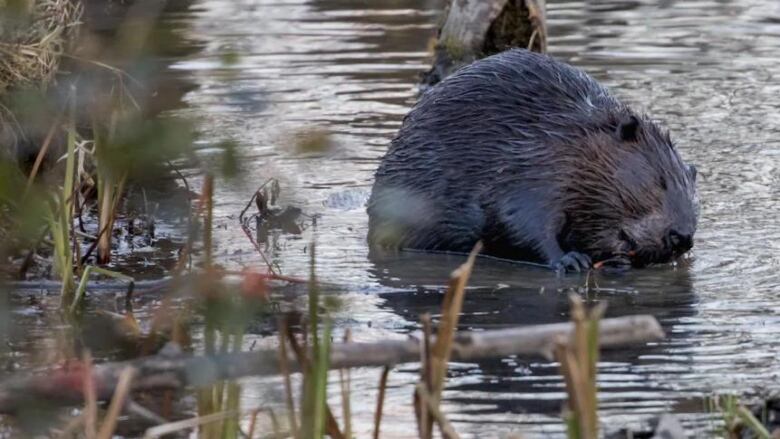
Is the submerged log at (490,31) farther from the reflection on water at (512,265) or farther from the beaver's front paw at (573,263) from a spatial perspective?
the beaver's front paw at (573,263)

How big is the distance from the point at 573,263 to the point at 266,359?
116 inches

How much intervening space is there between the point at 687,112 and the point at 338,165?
1.82 metres

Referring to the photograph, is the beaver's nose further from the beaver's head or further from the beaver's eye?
the beaver's eye

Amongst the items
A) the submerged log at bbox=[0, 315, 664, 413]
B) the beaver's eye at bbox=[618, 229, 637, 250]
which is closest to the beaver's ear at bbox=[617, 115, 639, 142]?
the beaver's eye at bbox=[618, 229, 637, 250]

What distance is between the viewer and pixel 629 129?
4.82 m

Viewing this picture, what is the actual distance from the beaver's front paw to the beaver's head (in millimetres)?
83

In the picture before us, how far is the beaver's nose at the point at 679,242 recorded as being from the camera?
183 inches

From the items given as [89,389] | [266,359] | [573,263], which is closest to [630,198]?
[573,263]

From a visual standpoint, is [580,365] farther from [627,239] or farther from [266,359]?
[627,239]

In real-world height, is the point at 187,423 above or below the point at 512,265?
above

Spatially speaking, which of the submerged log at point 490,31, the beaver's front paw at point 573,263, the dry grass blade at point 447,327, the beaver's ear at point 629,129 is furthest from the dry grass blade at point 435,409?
the submerged log at point 490,31

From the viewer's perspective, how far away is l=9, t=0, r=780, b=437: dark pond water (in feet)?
10.7

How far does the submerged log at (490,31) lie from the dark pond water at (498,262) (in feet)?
1.15

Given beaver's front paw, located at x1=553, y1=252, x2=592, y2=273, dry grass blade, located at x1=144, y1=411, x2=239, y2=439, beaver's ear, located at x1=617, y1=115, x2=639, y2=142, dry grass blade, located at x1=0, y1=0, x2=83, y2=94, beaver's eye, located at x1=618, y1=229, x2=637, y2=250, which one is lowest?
beaver's front paw, located at x1=553, y1=252, x2=592, y2=273
